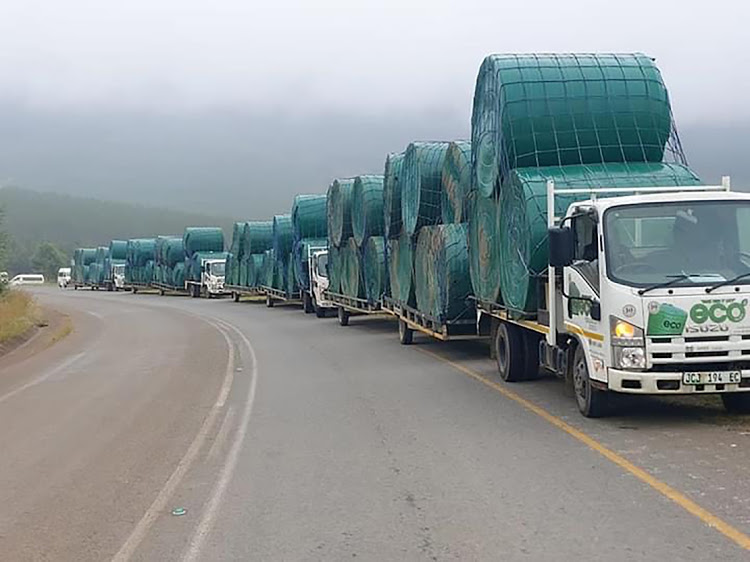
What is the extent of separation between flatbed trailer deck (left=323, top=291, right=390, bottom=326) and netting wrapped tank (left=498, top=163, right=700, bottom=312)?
988 centimetres

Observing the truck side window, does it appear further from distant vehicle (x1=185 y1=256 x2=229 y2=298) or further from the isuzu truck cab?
distant vehicle (x1=185 y1=256 x2=229 y2=298)

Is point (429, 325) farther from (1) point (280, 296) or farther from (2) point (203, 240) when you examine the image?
(2) point (203, 240)

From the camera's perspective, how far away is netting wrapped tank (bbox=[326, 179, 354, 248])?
2695cm

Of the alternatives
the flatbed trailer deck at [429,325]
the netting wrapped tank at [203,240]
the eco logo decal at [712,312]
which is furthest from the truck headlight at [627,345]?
the netting wrapped tank at [203,240]

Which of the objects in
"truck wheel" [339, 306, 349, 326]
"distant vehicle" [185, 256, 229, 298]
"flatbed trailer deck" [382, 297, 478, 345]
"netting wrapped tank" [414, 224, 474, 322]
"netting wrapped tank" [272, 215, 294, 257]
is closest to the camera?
"netting wrapped tank" [414, 224, 474, 322]

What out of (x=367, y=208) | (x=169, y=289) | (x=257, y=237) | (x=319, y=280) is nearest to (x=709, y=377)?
(x=367, y=208)

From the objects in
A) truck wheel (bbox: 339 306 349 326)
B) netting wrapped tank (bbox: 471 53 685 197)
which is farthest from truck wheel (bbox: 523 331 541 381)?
truck wheel (bbox: 339 306 349 326)

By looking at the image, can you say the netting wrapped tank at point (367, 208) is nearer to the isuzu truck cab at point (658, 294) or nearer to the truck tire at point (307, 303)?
the truck tire at point (307, 303)

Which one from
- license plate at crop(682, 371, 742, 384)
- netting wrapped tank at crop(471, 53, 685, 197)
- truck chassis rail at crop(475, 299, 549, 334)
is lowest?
license plate at crop(682, 371, 742, 384)

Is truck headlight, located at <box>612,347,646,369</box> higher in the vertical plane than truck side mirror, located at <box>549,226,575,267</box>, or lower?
lower

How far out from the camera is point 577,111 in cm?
1347

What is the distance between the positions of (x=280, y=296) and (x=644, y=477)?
31423mm

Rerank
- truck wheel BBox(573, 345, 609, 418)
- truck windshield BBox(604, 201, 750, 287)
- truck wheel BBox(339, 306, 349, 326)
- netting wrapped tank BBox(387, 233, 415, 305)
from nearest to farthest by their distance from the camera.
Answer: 1. truck windshield BBox(604, 201, 750, 287)
2. truck wheel BBox(573, 345, 609, 418)
3. netting wrapped tank BBox(387, 233, 415, 305)
4. truck wheel BBox(339, 306, 349, 326)

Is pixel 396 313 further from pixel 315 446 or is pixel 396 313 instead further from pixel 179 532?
pixel 179 532
